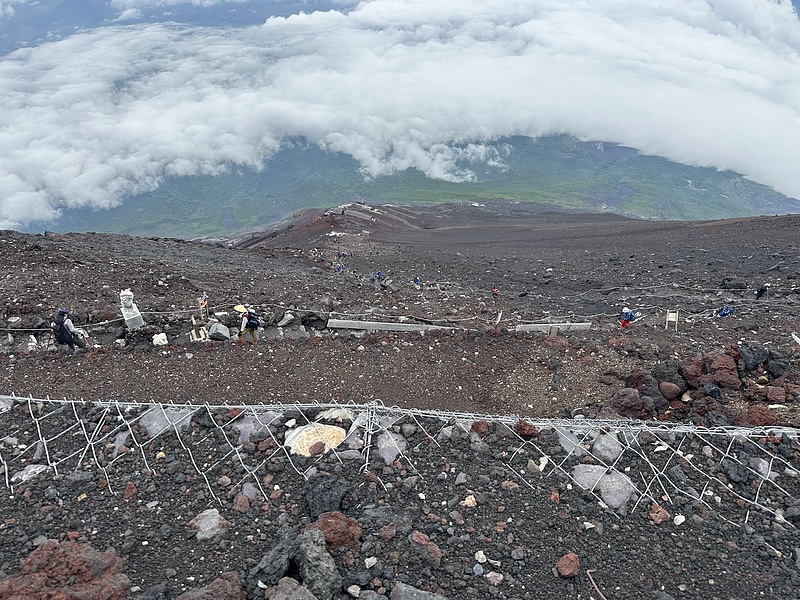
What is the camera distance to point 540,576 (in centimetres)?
447

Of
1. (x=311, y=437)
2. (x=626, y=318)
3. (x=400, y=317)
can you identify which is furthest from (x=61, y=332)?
(x=626, y=318)

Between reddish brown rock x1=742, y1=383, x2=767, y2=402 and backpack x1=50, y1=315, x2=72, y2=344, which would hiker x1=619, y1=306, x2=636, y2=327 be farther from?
backpack x1=50, y1=315, x2=72, y2=344

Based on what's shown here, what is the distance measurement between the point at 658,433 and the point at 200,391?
6.35 metres

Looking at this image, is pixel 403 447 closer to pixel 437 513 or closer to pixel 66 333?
pixel 437 513

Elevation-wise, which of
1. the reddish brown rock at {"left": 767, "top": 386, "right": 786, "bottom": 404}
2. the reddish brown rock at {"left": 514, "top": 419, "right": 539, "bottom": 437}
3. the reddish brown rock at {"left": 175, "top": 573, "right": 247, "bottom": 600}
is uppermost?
the reddish brown rock at {"left": 767, "top": 386, "right": 786, "bottom": 404}

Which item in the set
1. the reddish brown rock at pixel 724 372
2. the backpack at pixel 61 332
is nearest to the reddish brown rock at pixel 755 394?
the reddish brown rock at pixel 724 372

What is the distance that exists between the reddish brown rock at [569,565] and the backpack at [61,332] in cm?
893

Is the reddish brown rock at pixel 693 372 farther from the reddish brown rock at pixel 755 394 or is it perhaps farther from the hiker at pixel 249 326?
the hiker at pixel 249 326

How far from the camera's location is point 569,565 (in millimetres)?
4484

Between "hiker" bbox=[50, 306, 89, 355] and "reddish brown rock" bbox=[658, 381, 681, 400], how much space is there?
963 centimetres

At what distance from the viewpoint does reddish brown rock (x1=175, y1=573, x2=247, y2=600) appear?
13.1ft

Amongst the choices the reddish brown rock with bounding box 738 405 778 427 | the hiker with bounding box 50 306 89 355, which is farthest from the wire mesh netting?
the hiker with bounding box 50 306 89 355

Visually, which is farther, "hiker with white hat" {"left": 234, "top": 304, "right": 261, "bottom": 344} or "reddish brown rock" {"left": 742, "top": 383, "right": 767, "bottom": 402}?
"hiker with white hat" {"left": 234, "top": 304, "right": 261, "bottom": 344}

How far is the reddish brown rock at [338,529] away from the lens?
4602 mm
